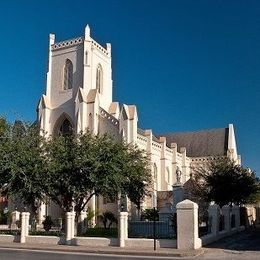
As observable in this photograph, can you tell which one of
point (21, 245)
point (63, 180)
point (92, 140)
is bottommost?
point (21, 245)

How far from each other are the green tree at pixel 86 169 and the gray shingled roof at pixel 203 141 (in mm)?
31737

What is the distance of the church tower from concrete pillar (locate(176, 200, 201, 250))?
23480mm

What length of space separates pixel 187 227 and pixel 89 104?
2534cm

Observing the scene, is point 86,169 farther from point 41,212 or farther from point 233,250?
point 41,212

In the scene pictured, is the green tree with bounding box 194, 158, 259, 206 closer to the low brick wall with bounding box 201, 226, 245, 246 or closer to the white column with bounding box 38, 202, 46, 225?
the low brick wall with bounding box 201, 226, 245, 246

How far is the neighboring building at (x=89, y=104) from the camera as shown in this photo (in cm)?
4238

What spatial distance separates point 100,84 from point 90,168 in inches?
837

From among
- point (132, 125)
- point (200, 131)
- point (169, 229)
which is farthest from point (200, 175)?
point (169, 229)

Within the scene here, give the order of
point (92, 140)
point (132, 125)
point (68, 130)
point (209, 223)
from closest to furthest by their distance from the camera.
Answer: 1. point (209, 223)
2. point (92, 140)
3. point (132, 125)
4. point (68, 130)

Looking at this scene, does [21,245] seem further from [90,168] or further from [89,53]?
[89,53]

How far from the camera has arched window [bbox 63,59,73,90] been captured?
1829 inches

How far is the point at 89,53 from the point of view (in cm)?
4534

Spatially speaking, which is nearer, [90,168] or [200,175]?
[90,168]

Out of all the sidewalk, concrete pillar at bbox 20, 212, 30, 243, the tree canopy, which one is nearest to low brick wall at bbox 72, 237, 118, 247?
the sidewalk
